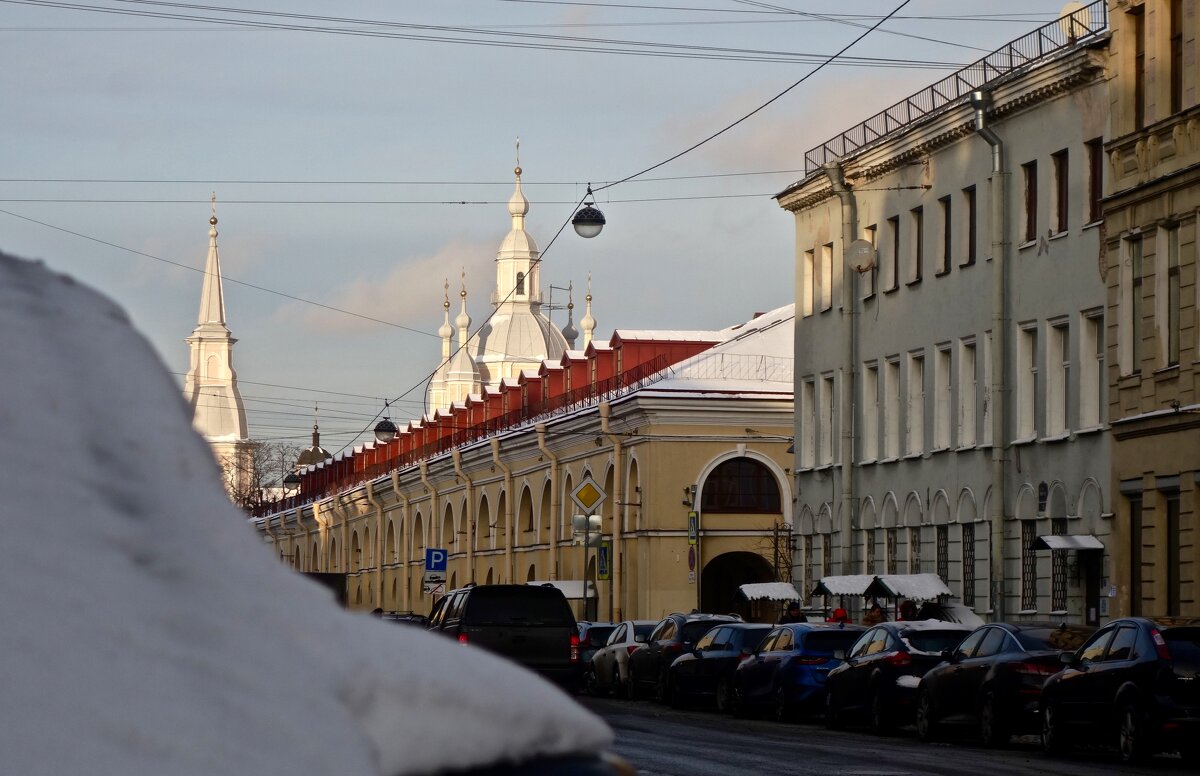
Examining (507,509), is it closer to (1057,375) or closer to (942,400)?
(942,400)

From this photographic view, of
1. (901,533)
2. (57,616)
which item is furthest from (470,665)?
(901,533)

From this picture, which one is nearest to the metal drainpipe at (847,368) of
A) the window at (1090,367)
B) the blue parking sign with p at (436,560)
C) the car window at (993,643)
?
the window at (1090,367)

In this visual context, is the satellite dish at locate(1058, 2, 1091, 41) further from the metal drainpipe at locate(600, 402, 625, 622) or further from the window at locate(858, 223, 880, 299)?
the metal drainpipe at locate(600, 402, 625, 622)

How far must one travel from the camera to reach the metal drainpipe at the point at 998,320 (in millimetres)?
36822

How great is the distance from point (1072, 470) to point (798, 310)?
14911mm

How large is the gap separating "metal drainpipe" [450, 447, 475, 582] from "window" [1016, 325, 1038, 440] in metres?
37.9

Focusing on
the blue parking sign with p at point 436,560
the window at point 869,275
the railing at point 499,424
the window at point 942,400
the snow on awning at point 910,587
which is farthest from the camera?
the railing at point 499,424

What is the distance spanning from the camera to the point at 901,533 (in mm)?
42594

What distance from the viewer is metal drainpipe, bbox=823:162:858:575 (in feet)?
147

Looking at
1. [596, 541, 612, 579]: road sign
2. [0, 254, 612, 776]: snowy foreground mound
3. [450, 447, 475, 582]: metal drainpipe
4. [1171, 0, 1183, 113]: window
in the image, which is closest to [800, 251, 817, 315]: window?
[596, 541, 612, 579]: road sign

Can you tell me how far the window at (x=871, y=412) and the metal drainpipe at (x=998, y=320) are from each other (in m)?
6.98

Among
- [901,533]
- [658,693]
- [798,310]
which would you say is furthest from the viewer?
[798,310]

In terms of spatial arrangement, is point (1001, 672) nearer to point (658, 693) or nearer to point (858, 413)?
point (658, 693)

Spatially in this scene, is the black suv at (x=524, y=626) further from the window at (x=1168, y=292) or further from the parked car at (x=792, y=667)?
the window at (x=1168, y=292)
